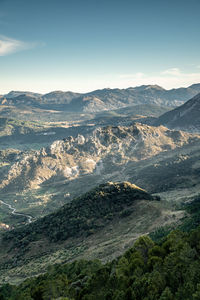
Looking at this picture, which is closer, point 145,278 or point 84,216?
point 145,278

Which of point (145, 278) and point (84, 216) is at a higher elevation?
point (145, 278)

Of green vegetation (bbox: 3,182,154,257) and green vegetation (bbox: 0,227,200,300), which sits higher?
green vegetation (bbox: 0,227,200,300)

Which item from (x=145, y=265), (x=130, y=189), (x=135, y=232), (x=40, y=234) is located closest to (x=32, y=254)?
(x=40, y=234)

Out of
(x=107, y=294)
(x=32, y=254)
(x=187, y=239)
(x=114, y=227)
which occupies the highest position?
(x=187, y=239)

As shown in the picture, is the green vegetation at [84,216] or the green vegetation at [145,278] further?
the green vegetation at [84,216]

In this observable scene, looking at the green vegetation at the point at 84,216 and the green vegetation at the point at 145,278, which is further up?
the green vegetation at the point at 145,278

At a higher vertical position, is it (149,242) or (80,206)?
(149,242)

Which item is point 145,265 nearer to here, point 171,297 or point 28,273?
point 171,297

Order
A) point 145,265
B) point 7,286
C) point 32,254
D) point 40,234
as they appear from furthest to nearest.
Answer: point 40,234
point 32,254
point 7,286
point 145,265
